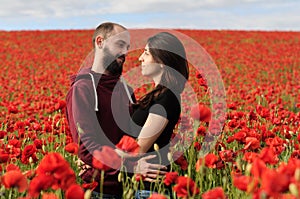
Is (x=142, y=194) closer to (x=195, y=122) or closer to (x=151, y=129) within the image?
(x=151, y=129)

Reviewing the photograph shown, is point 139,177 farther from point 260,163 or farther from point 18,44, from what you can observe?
point 18,44

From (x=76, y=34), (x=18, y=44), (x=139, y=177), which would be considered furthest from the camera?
(x=76, y=34)

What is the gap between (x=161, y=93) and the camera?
9.66ft

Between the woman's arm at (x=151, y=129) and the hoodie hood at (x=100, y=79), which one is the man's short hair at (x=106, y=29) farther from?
the woman's arm at (x=151, y=129)

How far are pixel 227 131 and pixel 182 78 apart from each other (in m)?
1.66

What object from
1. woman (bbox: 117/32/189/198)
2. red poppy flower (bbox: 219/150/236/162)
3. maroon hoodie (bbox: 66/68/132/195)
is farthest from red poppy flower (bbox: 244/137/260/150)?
maroon hoodie (bbox: 66/68/132/195)

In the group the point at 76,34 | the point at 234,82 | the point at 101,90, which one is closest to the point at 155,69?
the point at 101,90

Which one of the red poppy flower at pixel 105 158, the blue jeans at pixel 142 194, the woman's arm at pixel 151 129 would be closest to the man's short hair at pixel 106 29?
the woman's arm at pixel 151 129

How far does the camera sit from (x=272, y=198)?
68.2 inches

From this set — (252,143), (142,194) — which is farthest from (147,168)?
(252,143)

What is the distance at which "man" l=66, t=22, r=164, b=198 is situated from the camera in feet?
9.27

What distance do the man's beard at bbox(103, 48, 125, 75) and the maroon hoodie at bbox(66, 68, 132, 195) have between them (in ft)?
0.18

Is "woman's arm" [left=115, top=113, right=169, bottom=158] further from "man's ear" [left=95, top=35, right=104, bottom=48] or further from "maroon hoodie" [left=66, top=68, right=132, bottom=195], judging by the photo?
"man's ear" [left=95, top=35, right=104, bottom=48]

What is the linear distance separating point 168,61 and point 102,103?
0.53 meters
